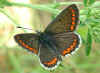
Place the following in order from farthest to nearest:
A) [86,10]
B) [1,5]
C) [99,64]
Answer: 1. [99,64]
2. [1,5]
3. [86,10]

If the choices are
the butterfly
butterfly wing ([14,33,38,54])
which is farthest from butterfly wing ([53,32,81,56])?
butterfly wing ([14,33,38,54])

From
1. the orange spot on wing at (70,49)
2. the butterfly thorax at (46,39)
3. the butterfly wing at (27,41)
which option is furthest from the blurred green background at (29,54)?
the orange spot on wing at (70,49)

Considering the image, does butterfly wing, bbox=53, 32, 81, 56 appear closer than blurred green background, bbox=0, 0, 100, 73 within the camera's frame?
Yes

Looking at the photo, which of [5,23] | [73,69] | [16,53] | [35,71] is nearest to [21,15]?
[5,23]

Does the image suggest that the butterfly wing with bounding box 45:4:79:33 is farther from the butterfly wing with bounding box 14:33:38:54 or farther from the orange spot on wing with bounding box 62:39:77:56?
the butterfly wing with bounding box 14:33:38:54

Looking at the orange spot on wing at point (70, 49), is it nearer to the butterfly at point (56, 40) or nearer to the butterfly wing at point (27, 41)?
the butterfly at point (56, 40)

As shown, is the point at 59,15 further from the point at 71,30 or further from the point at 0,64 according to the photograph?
the point at 0,64

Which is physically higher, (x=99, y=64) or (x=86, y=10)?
(x=86, y=10)

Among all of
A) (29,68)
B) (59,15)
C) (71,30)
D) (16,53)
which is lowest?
(29,68)
